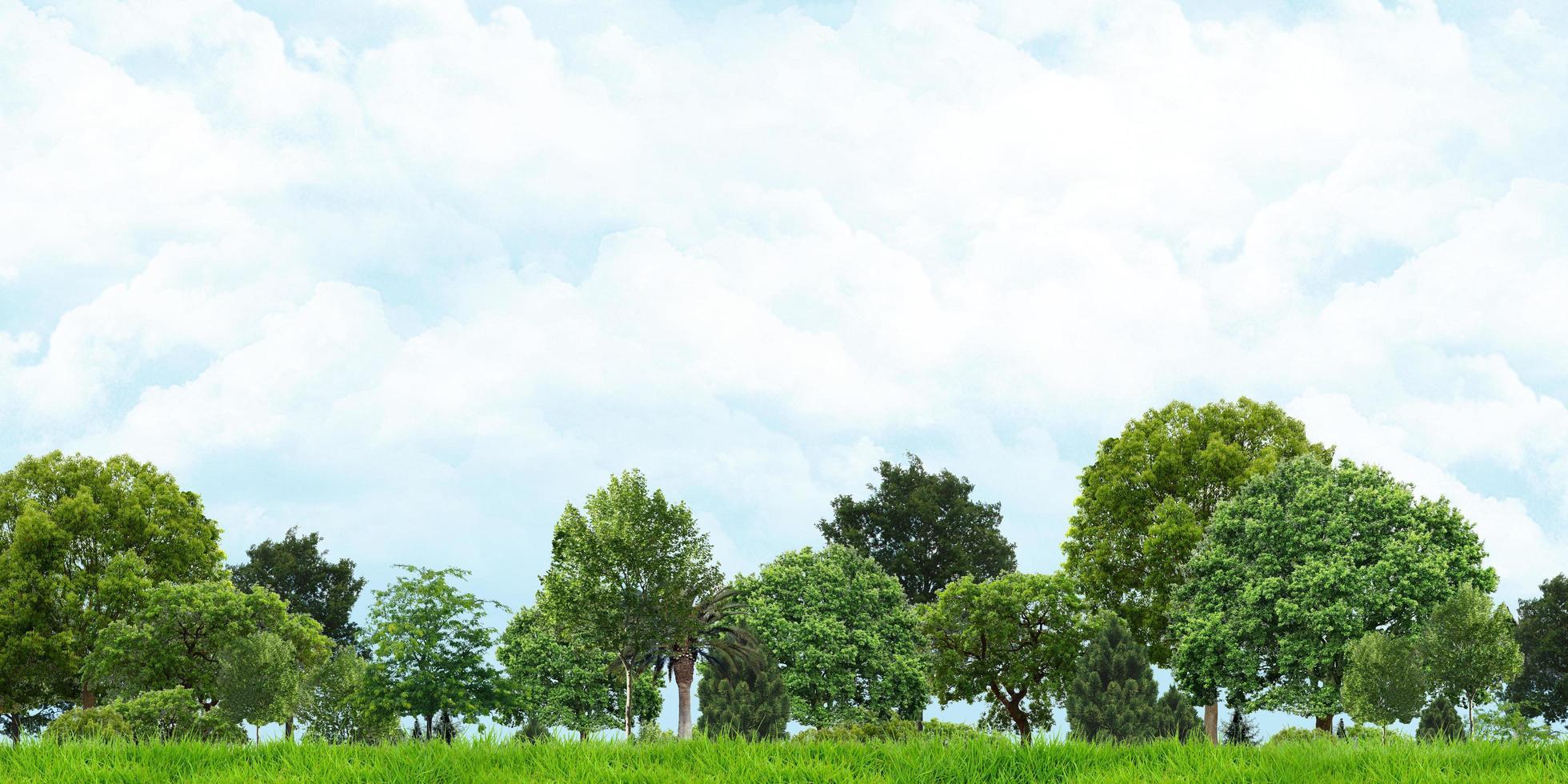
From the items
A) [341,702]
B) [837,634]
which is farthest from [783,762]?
[837,634]

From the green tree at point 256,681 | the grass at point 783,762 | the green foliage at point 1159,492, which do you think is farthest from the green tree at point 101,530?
the green foliage at point 1159,492

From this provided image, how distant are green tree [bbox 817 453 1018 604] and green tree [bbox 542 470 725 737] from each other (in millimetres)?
17395

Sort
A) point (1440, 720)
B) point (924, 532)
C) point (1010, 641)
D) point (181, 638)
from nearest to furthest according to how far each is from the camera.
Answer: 1. point (1440, 720)
2. point (181, 638)
3. point (1010, 641)
4. point (924, 532)

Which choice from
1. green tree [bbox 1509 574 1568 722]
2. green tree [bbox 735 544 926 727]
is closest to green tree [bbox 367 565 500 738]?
green tree [bbox 735 544 926 727]

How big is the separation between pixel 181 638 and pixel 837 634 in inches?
972

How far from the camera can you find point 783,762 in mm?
13547

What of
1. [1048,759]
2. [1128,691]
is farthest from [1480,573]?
[1048,759]

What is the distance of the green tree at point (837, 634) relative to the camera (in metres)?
42.7

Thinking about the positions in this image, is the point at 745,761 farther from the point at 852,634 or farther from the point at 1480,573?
the point at 1480,573

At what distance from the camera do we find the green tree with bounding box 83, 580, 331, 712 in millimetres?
40688

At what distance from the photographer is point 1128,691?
31000 mm

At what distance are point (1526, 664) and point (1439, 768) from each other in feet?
166

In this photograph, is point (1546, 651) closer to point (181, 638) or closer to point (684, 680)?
point (684, 680)

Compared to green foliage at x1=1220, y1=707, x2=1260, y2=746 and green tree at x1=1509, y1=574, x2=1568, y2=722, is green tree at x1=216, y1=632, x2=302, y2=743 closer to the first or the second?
green foliage at x1=1220, y1=707, x2=1260, y2=746
